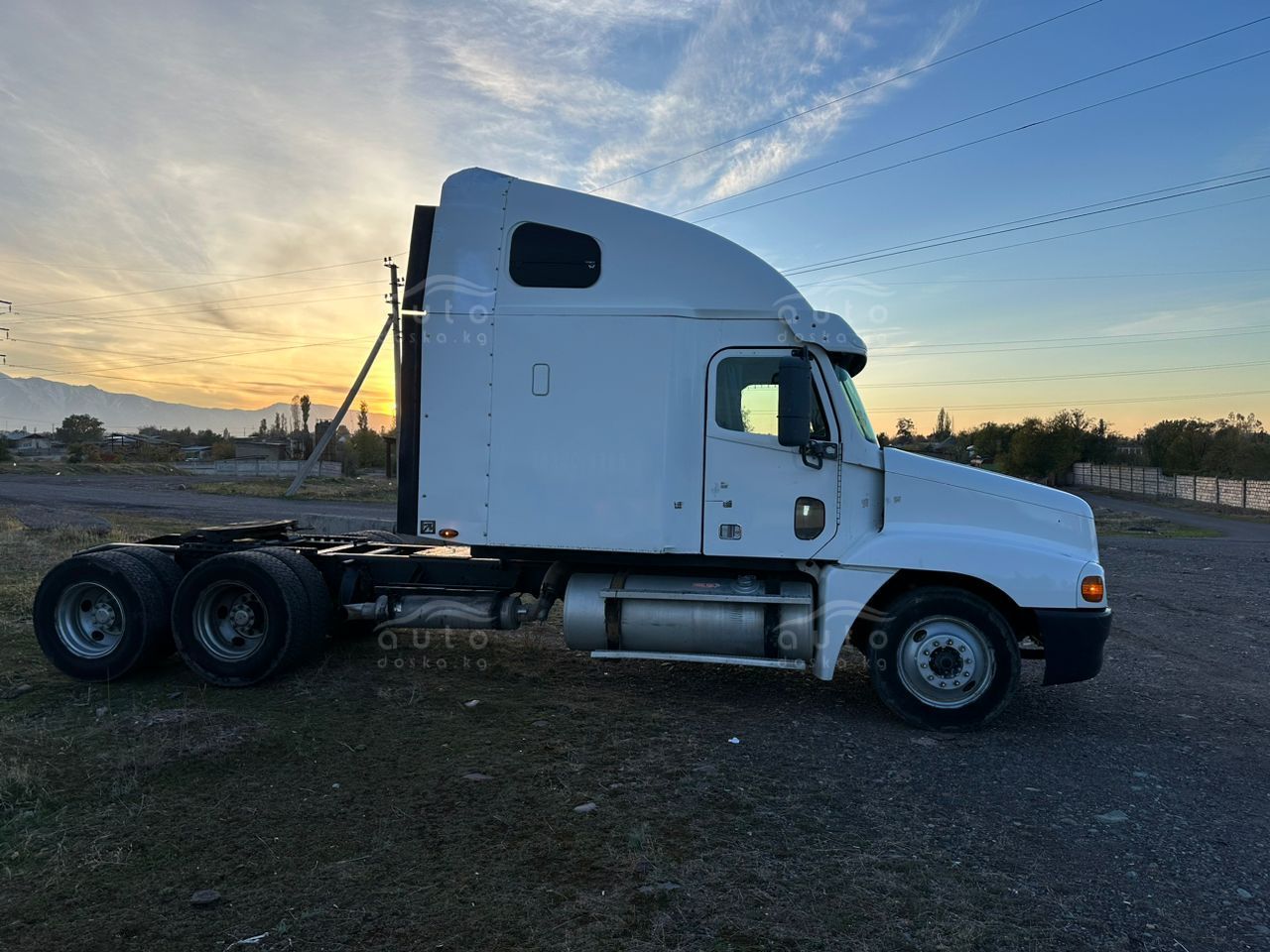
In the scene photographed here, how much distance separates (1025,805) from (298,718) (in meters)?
4.81

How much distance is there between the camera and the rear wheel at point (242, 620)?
5867 mm

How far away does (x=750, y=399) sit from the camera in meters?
5.54

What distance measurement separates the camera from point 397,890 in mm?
3195

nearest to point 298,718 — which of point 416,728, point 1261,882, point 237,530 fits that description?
point 416,728

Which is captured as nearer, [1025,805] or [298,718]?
[1025,805]

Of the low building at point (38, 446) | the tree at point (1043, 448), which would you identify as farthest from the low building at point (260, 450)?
the tree at point (1043, 448)

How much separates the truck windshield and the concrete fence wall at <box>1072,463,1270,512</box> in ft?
132

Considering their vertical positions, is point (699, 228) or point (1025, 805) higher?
point (699, 228)

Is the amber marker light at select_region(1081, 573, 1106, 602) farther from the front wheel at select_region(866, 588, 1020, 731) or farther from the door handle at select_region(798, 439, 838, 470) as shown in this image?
the door handle at select_region(798, 439, 838, 470)

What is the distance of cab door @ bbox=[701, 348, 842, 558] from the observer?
5.49 m

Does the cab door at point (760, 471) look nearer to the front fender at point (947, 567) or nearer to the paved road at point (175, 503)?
the front fender at point (947, 567)

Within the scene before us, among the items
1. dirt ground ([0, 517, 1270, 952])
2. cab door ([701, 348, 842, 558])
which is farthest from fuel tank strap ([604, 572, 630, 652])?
cab door ([701, 348, 842, 558])

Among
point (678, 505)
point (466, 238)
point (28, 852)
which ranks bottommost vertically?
point (28, 852)

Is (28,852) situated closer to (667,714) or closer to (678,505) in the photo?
(667,714)
